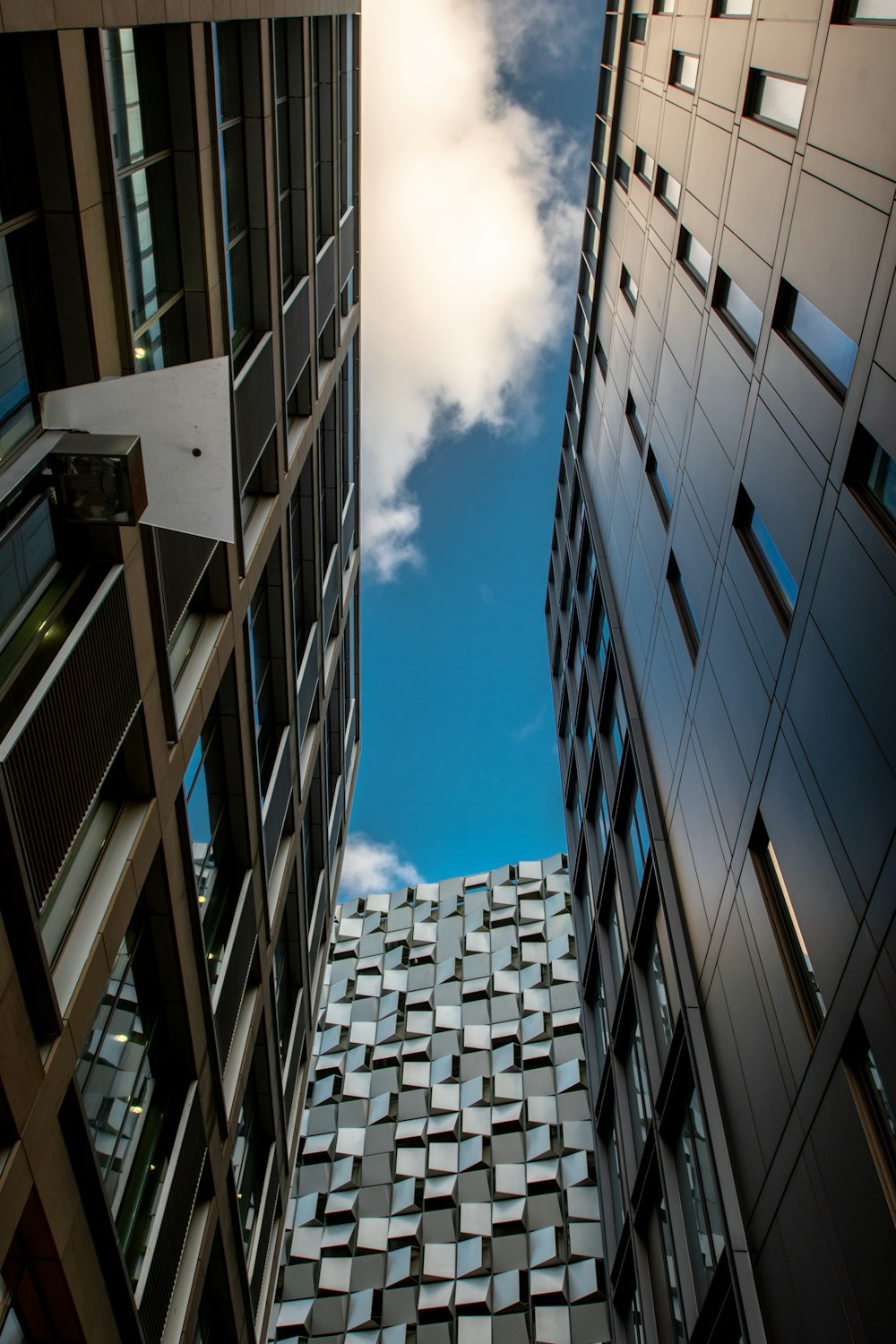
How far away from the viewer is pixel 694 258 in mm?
20094

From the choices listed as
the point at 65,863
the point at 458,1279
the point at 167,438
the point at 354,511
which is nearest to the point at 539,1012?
the point at 458,1279

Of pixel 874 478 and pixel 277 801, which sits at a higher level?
pixel 874 478

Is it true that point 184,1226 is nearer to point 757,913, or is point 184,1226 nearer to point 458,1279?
point 757,913

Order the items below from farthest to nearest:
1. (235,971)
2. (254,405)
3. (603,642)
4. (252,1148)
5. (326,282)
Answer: (603,642) → (326,282) → (252,1148) → (235,971) → (254,405)

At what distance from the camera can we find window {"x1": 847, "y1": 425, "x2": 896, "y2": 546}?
10336 millimetres

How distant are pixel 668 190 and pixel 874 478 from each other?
15.6 m

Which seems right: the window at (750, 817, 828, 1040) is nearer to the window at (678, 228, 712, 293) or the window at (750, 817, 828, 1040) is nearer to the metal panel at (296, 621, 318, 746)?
the window at (678, 228, 712, 293)

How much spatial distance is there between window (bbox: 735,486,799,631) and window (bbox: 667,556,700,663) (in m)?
2.82

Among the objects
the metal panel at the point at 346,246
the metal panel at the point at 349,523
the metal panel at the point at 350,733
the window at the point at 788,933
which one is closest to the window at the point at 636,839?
the window at the point at 788,933

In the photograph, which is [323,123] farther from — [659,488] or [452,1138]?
[452,1138]

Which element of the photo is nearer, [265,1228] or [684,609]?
[684,609]

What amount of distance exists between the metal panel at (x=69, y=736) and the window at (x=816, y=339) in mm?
9641

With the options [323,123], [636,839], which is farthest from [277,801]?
[323,123]

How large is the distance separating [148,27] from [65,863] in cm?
1064
